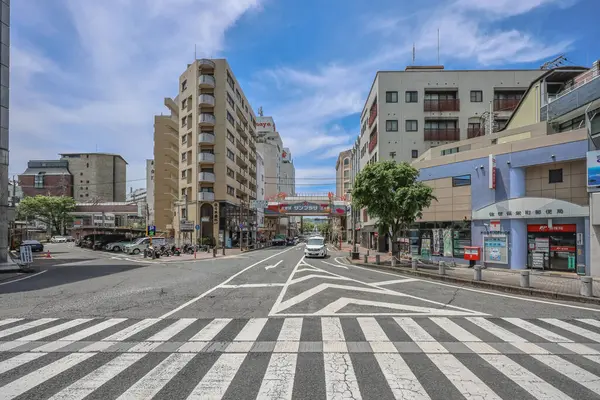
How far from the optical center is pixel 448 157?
73.8ft

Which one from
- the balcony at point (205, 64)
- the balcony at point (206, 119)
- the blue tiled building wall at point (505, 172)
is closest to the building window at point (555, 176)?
the blue tiled building wall at point (505, 172)

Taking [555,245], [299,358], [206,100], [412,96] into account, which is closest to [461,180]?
[555,245]

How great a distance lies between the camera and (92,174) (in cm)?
11406

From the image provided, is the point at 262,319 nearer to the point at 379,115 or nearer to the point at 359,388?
the point at 359,388

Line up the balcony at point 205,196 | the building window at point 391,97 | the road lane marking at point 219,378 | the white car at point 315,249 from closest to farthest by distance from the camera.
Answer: the road lane marking at point 219,378
the white car at point 315,249
the building window at point 391,97
the balcony at point 205,196

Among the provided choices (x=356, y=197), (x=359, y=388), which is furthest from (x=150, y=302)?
(x=356, y=197)

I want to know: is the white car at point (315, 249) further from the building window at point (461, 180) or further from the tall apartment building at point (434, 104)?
the building window at point (461, 180)

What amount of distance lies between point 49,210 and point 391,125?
255ft

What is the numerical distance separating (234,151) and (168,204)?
47.9ft

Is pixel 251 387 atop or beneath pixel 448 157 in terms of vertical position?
beneath

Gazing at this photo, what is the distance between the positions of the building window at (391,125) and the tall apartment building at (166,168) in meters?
34.1

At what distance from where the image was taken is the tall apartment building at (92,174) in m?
112

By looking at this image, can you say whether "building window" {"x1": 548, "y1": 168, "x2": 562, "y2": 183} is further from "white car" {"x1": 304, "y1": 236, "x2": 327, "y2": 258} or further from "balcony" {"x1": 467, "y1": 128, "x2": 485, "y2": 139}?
"balcony" {"x1": 467, "y1": 128, "x2": 485, "y2": 139}

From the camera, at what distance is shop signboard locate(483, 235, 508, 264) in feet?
61.1
